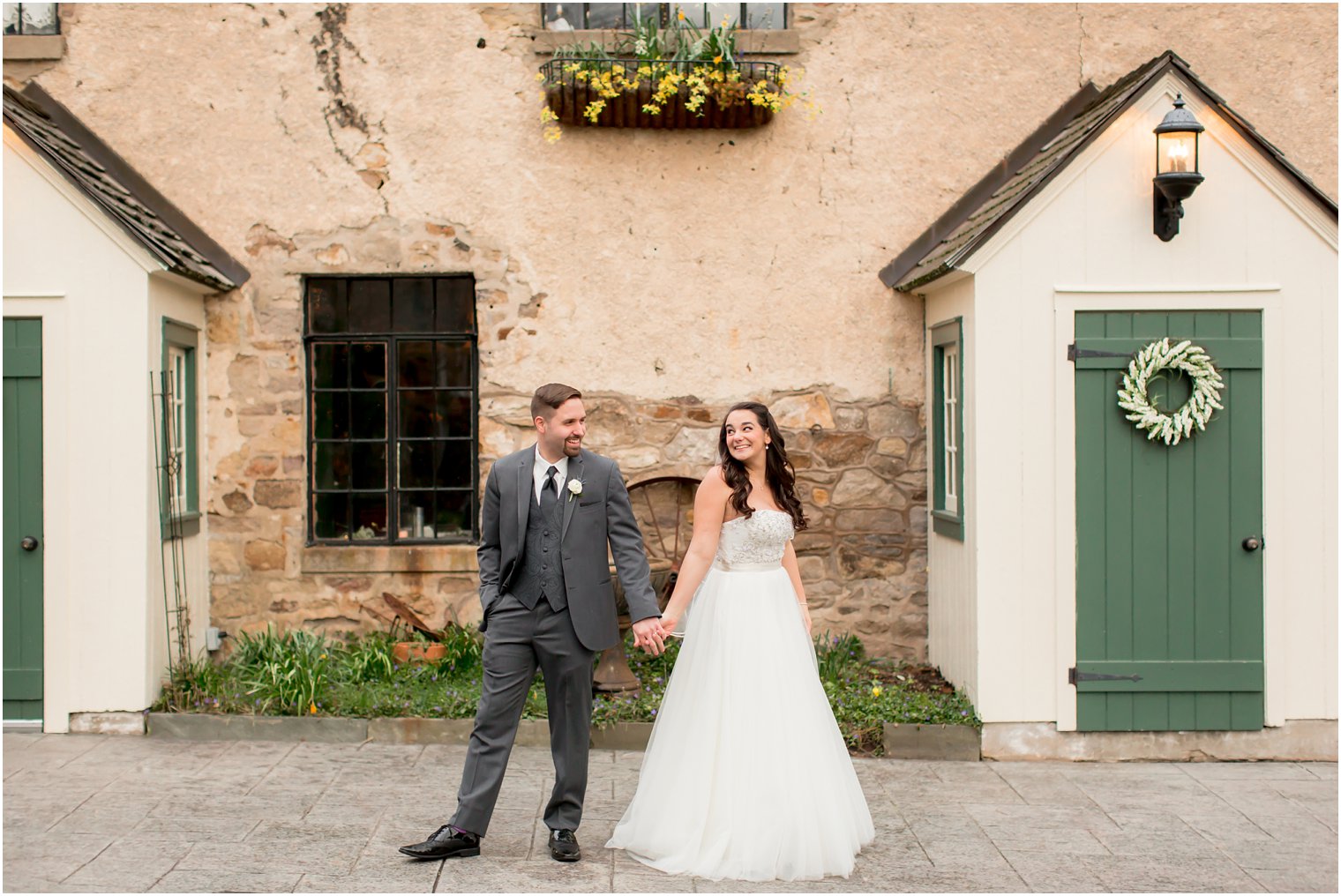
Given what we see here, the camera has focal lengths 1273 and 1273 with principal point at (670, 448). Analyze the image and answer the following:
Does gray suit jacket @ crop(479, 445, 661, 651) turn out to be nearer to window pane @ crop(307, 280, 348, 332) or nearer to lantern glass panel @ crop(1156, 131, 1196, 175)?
window pane @ crop(307, 280, 348, 332)

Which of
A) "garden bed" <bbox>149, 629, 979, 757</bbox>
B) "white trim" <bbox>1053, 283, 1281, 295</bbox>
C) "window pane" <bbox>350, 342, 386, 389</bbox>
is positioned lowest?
"garden bed" <bbox>149, 629, 979, 757</bbox>

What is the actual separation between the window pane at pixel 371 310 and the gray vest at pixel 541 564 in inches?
134

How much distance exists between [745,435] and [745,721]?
117 cm

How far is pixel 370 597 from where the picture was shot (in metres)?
8.13

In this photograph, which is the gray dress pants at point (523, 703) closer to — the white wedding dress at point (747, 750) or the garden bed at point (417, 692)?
the white wedding dress at point (747, 750)

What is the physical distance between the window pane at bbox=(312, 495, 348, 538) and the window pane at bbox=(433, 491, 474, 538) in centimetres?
59

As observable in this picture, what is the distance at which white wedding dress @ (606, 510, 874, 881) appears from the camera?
4.98 m

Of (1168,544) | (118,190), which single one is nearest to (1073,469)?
(1168,544)

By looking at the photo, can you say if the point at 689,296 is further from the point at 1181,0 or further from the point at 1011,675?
the point at 1181,0

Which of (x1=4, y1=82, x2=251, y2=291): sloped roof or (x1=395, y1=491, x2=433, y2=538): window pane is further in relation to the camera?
(x1=395, y1=491, x2=433, y2=538): window pane

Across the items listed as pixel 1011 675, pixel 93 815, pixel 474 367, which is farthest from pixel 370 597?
pixel 1011 675

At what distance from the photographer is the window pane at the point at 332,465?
27.0 feet

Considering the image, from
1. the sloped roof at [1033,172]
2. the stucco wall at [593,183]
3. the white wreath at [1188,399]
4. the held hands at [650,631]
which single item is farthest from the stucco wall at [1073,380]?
the held hands at [650,631]

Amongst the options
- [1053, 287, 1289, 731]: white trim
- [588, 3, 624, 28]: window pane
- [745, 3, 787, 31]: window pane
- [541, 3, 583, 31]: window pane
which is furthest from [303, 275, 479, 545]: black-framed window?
[1053, 287, 1289, 731]: white trim
